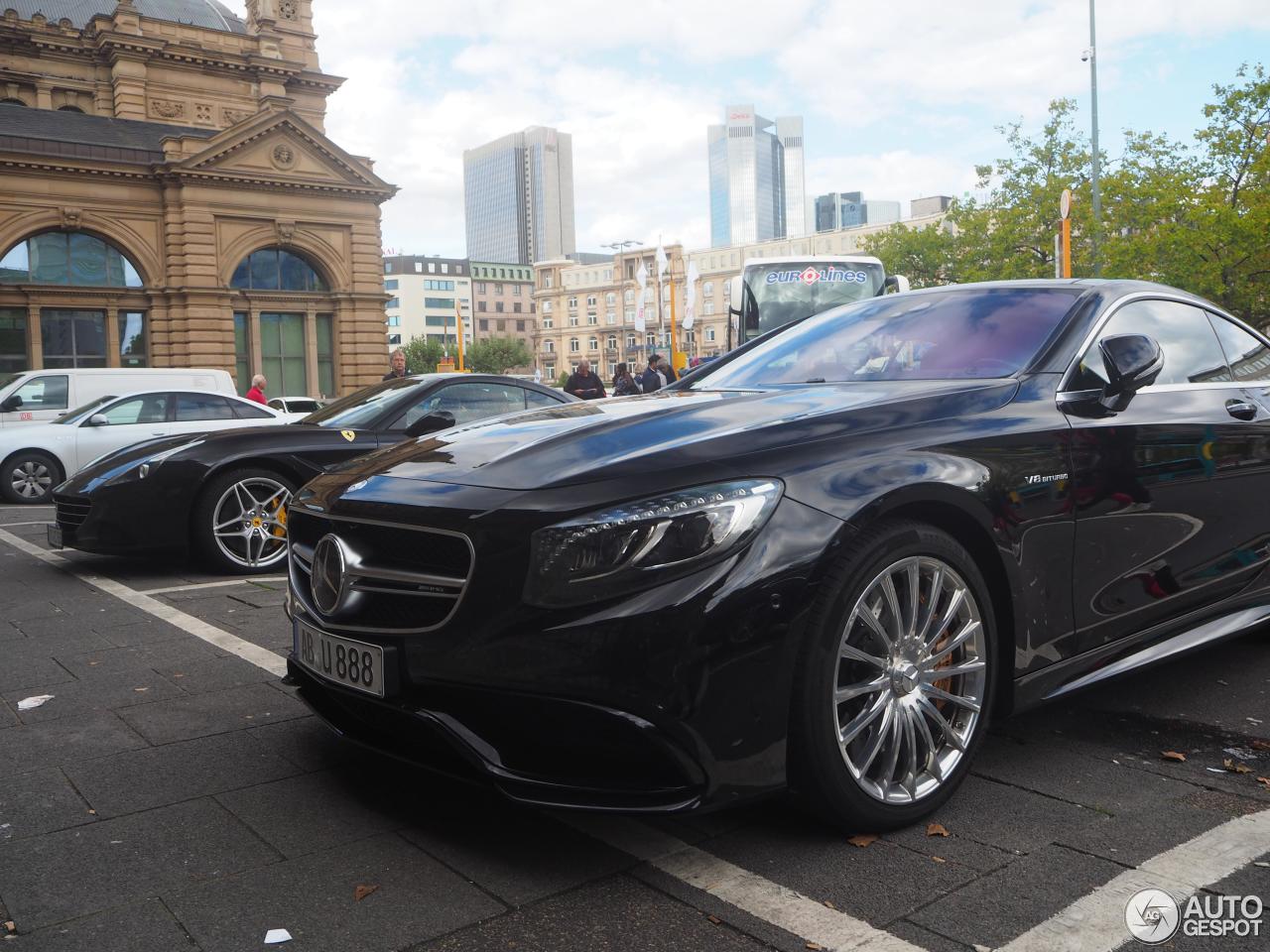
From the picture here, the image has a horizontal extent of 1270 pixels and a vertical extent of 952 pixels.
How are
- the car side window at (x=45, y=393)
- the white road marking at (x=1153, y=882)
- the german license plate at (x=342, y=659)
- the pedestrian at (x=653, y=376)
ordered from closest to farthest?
the white road marking at (x=1153, y=882) → the german license plate at (x=342, y=659) → the car side window at (x=45, y=393) → the pedestrian at (x=653, y=376)

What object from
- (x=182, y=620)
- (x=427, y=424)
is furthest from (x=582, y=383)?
(x=427, y=424)

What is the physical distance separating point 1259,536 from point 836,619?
2.27m

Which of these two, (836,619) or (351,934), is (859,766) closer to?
(836,619)

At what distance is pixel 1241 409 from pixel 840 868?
247 cm

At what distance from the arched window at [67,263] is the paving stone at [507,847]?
37910 millimetres

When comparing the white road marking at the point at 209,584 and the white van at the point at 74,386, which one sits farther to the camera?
the white van at the point at 74,386

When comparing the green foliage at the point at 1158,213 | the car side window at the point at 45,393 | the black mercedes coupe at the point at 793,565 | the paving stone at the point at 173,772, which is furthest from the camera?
the green foliage at the point at 1158,213

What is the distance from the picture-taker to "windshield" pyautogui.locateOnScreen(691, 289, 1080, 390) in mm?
3607

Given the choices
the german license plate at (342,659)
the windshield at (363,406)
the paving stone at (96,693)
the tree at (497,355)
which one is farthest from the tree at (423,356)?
the german license plate at (342,659)

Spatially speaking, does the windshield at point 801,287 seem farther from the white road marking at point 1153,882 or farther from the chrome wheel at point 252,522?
the white road marking at point 1153,882

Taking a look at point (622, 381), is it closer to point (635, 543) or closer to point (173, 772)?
point (173, 772)

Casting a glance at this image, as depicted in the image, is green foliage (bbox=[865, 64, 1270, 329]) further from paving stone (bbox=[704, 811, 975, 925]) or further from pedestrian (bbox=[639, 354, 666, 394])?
paving stone (bbox=[704, 811, 975, 925])

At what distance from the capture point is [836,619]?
8.61 feet

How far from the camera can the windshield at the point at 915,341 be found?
3607 millimetres
